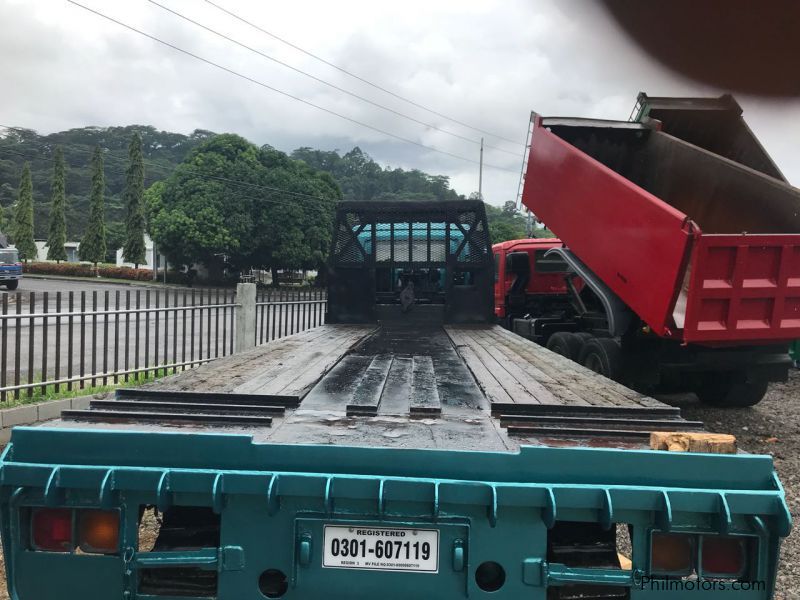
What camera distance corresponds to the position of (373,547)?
1.76m

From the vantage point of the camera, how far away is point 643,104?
7656 millimetres

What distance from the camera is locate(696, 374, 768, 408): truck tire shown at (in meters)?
7.05

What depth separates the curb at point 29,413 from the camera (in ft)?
17.3

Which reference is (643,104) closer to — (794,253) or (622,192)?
(622,192)

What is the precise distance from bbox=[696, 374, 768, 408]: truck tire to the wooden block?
19.4 ft

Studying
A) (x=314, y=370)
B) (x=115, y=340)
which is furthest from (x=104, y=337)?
Answer: (x=314, y=370)

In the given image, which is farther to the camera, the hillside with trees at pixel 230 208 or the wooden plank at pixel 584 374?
the hillside with trees at pixel 230 208

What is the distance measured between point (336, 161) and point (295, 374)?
5900cm

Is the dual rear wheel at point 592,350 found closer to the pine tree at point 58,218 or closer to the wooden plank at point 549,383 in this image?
the wooden plank at point 549,383

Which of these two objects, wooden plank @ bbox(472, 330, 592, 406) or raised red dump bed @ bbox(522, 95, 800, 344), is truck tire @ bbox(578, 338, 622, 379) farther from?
wooden plank @ bbox(472, 330, 592, 406)

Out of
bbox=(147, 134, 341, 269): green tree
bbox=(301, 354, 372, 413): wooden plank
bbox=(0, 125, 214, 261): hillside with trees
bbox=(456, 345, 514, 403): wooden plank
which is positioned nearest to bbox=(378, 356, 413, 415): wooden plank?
bbox=(301, 354, 372, 413): wooden plank

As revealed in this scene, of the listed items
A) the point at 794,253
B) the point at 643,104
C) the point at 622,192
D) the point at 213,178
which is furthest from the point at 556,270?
the point at 213,178

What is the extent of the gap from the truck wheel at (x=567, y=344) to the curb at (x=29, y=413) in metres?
5.38

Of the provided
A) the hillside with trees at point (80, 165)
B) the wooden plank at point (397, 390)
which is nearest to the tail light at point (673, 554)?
the wooden plank at point (397, 390)
